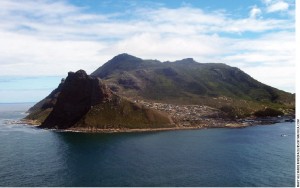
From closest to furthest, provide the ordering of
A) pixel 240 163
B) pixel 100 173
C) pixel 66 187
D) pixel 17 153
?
pixel 66 187, pixel 100 173, pixel 240 163, pixel 17 153

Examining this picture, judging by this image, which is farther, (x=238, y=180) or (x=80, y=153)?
(x=80, y=153)

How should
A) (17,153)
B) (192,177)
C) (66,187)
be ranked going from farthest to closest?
(17,153), (192,177), (66,187)

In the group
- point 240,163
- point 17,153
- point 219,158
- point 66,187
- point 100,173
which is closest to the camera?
point 66,187

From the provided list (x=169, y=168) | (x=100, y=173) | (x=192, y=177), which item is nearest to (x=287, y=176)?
(x=192, y=177)

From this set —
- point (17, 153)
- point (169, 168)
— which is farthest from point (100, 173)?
point (17, 153)

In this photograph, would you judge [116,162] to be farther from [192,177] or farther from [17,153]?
[17,153]

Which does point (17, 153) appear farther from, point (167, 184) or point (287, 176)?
point (287, 176)
